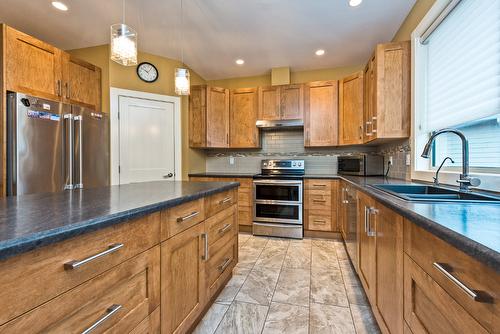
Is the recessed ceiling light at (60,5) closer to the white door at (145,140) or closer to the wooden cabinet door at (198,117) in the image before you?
the white door at (145,140)

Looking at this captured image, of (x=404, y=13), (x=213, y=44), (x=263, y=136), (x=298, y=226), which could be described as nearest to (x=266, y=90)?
(x=263, y=136)

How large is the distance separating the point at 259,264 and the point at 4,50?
3148 millimetres

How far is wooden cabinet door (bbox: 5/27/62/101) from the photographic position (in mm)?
2178

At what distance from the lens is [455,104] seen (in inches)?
68.6

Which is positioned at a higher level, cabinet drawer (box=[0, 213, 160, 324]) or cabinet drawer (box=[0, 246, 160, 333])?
cabinet drawer (box=[0, 213, 160, 324])

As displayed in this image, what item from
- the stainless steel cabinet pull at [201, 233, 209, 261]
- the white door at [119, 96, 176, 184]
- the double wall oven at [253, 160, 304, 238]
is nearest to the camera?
the stainless steel cabinet pull at [201, 233, 209, 261]

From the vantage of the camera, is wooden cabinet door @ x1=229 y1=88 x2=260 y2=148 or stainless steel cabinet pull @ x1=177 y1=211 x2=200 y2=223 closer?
stainless steel cabinet pull @ x1=177 y1=211 x2=200 y2=223

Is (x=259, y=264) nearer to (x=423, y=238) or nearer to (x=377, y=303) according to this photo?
(x=377, y=303)

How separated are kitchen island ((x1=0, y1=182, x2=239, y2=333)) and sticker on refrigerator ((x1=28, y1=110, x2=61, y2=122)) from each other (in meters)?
1.59

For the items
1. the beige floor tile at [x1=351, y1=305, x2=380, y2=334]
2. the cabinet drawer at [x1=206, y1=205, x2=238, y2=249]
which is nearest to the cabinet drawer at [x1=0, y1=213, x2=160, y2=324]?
the cabinet drawer at [x1=206, y1=205, x2=238, y2=249]

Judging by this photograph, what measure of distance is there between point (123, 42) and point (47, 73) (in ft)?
5.47

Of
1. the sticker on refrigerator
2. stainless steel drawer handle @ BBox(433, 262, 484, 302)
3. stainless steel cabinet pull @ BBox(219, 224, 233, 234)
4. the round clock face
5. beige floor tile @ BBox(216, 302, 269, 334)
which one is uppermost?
the round clock face

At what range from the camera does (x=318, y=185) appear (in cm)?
324

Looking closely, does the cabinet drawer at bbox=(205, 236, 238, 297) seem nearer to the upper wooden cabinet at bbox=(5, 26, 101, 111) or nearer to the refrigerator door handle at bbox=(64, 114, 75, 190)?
the refrigerator door handle at bbox=(64, 114, 75, 190)
